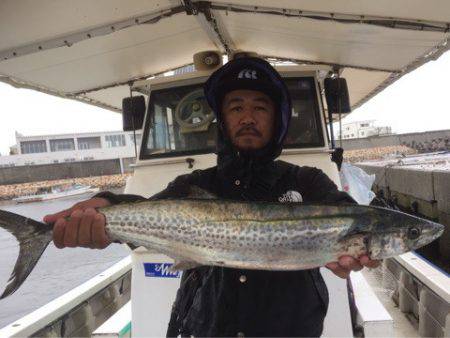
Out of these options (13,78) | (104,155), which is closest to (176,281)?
(13,78)

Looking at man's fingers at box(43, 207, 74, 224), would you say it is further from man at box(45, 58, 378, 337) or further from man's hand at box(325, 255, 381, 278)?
man's hand at box(325, 255, 381, 278)

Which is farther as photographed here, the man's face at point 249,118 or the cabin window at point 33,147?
the cabin window at point 33,147

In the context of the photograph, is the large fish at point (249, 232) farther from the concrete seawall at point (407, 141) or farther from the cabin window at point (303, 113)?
the concrete seawall at point (407, 141)

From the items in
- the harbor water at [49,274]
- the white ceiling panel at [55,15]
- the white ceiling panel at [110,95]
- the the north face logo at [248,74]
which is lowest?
the harbor water at [49,274]

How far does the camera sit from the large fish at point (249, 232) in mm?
2141

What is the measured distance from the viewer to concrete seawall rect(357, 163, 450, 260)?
405 inches

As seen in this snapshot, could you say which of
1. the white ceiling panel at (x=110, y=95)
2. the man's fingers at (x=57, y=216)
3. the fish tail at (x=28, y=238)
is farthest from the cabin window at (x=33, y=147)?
the man's fingers at (x=57, y=216)

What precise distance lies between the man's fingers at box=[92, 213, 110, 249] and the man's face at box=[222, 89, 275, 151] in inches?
35.2

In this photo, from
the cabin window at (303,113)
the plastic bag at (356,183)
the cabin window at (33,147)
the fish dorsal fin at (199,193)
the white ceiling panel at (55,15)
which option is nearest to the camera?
the fish dorsal fin at (199,193)

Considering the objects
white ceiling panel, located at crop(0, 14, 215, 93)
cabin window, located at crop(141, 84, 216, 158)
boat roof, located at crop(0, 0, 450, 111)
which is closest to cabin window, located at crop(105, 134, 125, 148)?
boat roof, located at crop(0, 0, 450, 111)

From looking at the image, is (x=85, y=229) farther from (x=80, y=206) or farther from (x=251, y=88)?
(x=251, y=88)

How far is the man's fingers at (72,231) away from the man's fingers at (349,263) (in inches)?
55.7

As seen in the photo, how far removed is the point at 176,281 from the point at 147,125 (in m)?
1.86

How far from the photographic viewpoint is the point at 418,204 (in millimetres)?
12836
